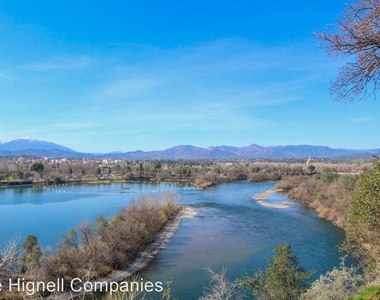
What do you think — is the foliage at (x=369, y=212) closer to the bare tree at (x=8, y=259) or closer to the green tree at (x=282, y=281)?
the green tree at (x=282, y=281)

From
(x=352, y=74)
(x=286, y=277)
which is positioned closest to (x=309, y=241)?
(x=286, y=277)

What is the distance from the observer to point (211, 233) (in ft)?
58.1

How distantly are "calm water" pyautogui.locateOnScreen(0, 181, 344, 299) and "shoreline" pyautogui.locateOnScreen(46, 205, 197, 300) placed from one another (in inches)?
16.1

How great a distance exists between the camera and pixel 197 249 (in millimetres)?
14797

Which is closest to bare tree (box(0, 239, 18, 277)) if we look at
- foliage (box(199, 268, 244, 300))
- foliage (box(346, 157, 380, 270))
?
foliage (box(199, 268, 244, 300))

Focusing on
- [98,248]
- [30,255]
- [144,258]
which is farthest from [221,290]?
[144,258]

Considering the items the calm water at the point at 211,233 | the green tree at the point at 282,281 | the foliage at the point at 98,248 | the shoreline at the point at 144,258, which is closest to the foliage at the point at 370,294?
the green tree at the point at 282,281

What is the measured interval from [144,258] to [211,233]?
5323mm

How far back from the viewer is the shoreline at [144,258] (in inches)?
404

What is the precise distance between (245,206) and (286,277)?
64.2ft

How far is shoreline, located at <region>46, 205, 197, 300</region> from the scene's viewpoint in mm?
10258

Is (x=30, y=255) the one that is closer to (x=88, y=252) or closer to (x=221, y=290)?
(x=88, y=252)

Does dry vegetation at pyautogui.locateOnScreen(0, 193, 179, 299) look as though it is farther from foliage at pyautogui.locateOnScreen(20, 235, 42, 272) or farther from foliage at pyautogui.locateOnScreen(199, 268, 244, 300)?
foliage at pyautogui.locateOnScreen(199, 268, 244, 300)

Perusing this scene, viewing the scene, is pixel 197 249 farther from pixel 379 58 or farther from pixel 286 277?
pixel 379 58
